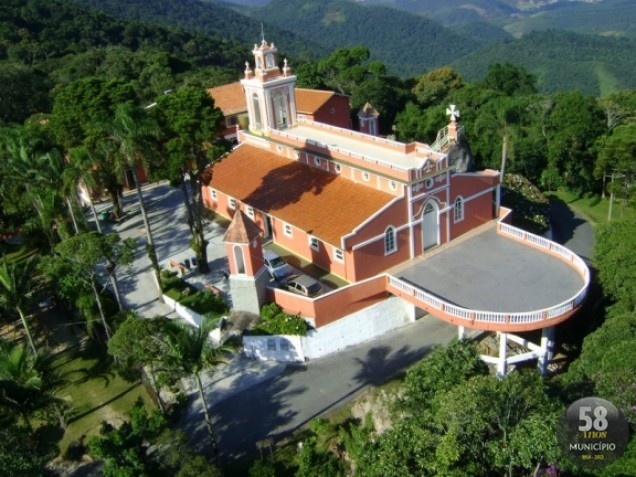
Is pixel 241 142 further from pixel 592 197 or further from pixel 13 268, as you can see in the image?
pixel 592 197

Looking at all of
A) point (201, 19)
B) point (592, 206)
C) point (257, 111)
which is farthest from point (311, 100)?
point (201, 19)

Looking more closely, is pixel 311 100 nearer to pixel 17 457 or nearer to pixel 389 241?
pixel 389 241

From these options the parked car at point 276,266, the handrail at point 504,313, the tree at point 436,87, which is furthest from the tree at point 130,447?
the tree at point 436,87

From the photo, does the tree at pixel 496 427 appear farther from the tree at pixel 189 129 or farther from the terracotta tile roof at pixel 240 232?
the tree at pixel 189 129

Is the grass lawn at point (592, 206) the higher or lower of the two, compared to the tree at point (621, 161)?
lower

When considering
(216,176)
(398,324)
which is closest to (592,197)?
(398,324)

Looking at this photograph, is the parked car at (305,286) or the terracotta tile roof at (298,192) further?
the terracotta tile roof at (298,192)

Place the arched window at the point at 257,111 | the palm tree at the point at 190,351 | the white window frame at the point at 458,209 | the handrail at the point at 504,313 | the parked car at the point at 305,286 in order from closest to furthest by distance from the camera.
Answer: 1. the palm tree at the point at 190,351
2. the handrail at the point at 504,313
3. the parked car at the point at 305,286
4. the white window frame at the point at 458,209
5. the arched window at the point at 257,111
